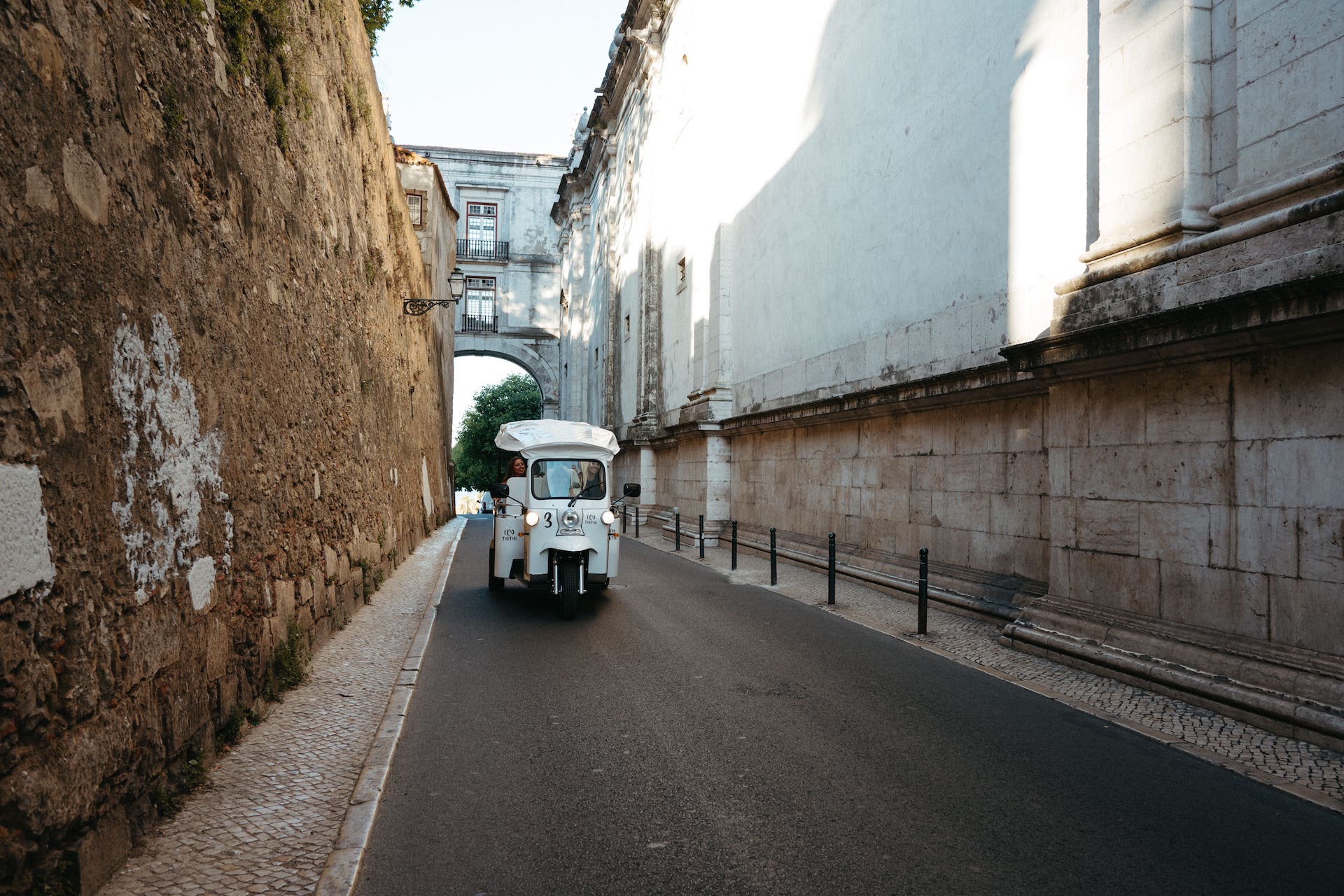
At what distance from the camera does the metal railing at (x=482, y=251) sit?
44.3 m

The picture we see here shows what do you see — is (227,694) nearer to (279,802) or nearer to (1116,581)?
(279,802)

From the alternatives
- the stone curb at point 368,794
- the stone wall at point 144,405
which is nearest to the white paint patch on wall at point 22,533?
the stone wall at point 144,405

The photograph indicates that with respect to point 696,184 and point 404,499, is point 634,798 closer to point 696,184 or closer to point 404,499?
point 404,499

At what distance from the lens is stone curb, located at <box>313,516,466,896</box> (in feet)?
10.9

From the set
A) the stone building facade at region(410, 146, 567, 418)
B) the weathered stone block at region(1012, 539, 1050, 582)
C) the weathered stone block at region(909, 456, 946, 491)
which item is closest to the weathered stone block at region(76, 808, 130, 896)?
the weathered stone block at region(1012, 539, 1050, 582)

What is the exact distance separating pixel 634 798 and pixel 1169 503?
15.8 ft

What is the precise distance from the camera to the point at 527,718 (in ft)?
18.0

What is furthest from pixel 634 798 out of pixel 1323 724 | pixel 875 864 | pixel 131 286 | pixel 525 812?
pixel 1323 724

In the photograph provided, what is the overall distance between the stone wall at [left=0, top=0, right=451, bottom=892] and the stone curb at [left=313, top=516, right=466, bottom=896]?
0.79m

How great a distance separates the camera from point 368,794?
4.16m

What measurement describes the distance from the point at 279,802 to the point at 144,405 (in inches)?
78.2

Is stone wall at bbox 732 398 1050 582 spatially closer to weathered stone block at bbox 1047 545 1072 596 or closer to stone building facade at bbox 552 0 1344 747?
stone building facade at bbox 552 0 1344 747

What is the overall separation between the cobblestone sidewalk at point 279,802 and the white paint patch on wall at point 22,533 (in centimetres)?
124

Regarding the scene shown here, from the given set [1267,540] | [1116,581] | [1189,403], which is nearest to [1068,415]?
[1189,403]
